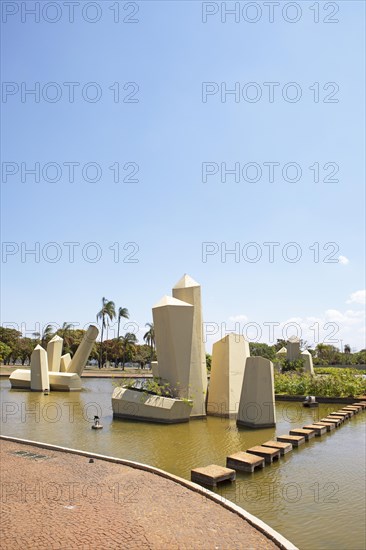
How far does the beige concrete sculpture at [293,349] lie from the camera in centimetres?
3634

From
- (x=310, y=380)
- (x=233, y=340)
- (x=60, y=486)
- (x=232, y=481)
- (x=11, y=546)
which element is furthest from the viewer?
(x=310, y=380)

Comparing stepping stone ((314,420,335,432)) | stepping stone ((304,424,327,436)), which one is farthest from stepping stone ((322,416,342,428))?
stepping stone ((304,424,327,436))

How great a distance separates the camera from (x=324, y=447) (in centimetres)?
1152

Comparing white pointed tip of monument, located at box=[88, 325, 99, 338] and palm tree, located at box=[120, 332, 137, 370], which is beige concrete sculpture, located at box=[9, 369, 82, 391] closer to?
white pointed tip of monument, located at box=[88, 325, 99, 338]

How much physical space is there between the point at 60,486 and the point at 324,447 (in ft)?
24.2

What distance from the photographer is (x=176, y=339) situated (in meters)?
16.0

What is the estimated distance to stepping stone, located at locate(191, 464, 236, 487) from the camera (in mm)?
7859

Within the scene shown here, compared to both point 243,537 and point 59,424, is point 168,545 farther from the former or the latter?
point 59,424

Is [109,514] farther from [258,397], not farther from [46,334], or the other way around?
[46,334]

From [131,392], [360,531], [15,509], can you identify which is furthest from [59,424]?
[360,531]

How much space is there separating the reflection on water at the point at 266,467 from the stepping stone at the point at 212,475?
0.66ft

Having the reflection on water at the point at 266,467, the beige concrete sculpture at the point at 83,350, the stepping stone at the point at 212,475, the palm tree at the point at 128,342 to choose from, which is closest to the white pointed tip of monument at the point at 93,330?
the beige concrete sculpture at the point at 83,350

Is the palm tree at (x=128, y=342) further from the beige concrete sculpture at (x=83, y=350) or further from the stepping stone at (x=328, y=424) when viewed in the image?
the stepping stone at (x=328, y=424)

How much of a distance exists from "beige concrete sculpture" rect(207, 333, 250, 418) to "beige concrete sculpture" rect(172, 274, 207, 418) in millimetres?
581
